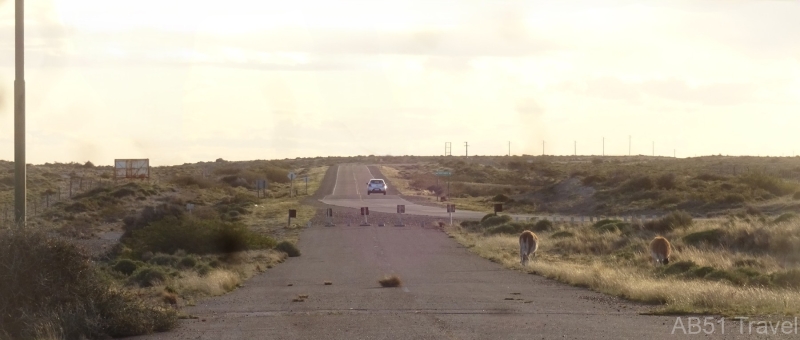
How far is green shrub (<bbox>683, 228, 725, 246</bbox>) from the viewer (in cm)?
2994

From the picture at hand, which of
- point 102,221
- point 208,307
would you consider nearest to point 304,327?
point 208,307

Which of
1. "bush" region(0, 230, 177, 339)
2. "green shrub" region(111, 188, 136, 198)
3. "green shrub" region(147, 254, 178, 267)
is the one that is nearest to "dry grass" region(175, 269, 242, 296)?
"green shrub" region(147, 254, 178, 267)

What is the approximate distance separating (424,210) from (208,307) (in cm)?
4406

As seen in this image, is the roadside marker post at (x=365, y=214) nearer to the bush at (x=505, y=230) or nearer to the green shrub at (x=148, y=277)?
the bush at (x=505, y=230)

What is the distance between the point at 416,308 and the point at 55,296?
607 centimetres

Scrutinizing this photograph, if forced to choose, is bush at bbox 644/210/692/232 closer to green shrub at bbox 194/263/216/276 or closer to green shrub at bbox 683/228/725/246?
green shrub at bbox 683/228/725/246

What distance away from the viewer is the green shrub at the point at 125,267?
2112 cm

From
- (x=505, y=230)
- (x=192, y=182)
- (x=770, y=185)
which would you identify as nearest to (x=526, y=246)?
(x=505, y=230)

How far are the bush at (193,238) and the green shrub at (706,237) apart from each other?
15053mm

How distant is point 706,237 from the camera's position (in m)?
30.4

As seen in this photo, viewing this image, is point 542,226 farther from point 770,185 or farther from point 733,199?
point 770,185

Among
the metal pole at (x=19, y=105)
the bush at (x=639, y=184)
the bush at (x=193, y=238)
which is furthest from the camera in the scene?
the bush at (x=639, y=184)

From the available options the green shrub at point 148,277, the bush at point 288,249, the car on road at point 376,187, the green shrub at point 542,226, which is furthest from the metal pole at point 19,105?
the car on road at point 376,187

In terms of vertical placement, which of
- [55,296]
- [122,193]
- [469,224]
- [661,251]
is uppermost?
[55,296]
